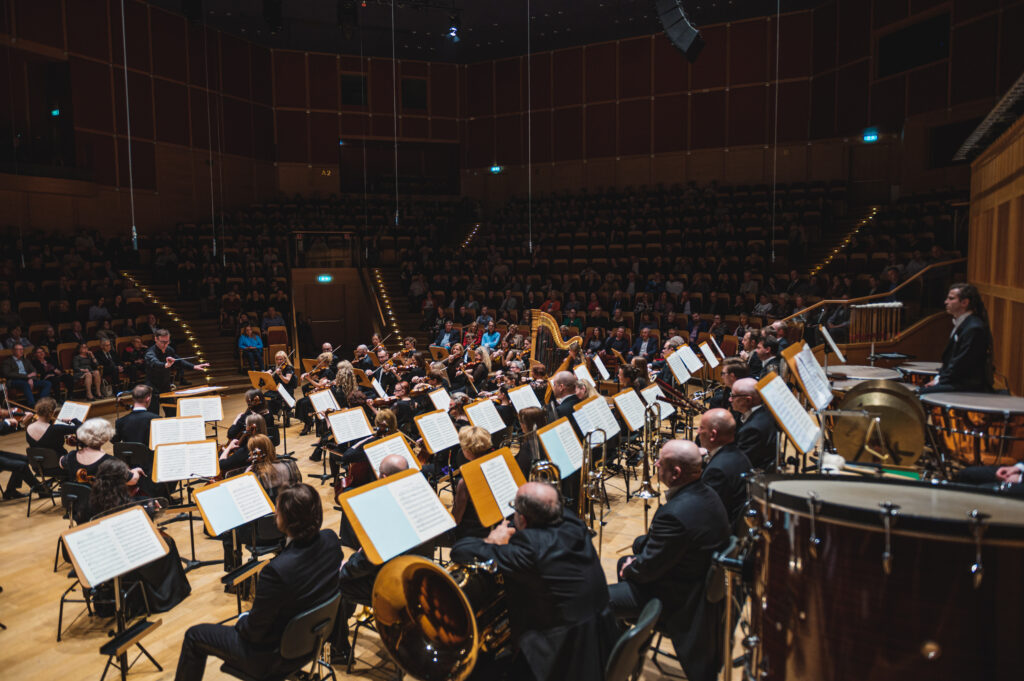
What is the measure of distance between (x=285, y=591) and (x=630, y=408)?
3.45m

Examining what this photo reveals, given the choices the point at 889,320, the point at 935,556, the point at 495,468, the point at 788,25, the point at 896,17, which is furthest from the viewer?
the point at 788,25

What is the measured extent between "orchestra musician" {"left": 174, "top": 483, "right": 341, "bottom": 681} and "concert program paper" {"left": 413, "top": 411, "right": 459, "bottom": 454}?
88.1 inches

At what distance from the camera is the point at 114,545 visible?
3396mm

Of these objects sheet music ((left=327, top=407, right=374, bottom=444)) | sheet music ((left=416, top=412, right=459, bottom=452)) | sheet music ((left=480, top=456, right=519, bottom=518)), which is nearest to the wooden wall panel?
sheet music ((left=416, top=412, right=459, bottom=452))

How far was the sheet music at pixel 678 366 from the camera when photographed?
7.55 metres

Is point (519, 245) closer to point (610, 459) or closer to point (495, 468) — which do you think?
point (610, 459)

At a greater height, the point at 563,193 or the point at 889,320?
the point at 563,193

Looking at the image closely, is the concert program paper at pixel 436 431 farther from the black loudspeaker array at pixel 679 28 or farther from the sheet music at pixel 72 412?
the black loudspeaker array at pixel 679 28

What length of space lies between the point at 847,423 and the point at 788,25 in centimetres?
1538

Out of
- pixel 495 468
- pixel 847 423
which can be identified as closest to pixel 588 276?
pixel 847 423

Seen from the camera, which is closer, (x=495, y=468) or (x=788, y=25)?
(x=495, y=468)

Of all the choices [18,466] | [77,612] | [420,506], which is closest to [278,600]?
[420,506]

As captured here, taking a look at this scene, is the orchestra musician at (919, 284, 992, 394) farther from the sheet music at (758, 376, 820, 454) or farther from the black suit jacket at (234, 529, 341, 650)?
the black suit jacket at (234, 529, 341, 650)

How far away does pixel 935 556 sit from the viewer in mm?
1973
